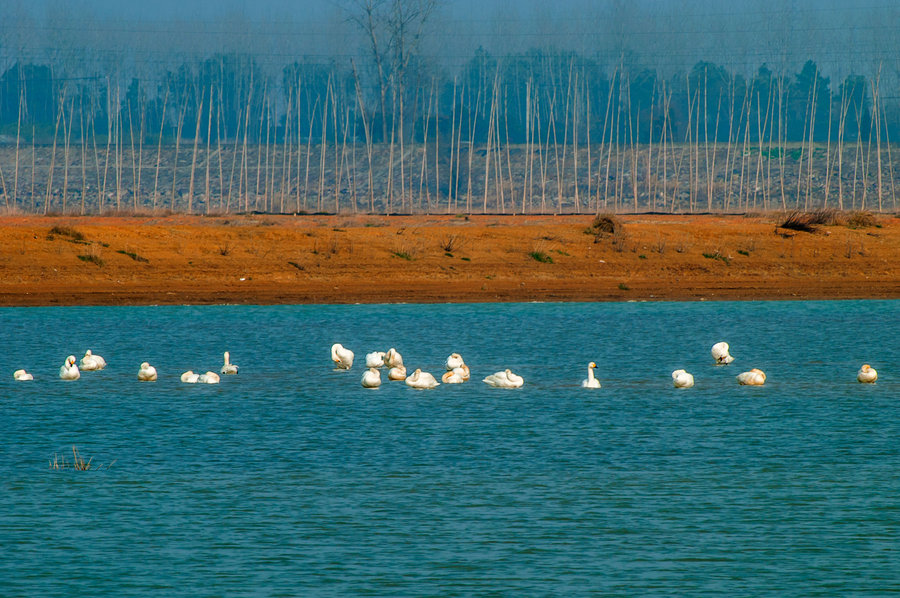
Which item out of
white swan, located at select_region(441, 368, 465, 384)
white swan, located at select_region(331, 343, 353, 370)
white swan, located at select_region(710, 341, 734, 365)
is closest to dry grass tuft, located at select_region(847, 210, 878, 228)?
white swan, located at select_region(710, 341, 734, 365)

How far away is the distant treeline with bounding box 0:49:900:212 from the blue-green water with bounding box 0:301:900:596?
55.8 m

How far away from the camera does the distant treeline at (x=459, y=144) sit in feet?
321

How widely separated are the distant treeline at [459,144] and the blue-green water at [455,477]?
5576cm

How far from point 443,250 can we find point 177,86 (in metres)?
136

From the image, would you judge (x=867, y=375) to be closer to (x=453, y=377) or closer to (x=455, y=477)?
(x=453, y=377)

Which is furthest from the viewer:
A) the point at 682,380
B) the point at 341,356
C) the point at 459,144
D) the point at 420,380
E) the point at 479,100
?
the point at 479,100

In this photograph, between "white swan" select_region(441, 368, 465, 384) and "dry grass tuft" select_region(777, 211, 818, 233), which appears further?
"dry grass tuft" select_region(777, 211, 818, 233)

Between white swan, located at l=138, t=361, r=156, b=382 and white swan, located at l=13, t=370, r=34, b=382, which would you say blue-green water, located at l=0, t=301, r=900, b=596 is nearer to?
white swan, located at l=13, t=370, r=34, b=382

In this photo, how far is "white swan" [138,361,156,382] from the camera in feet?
81.4

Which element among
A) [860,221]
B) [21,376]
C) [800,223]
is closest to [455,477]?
[21,376]

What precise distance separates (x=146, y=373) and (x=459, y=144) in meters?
77.2

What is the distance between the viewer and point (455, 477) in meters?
15.9

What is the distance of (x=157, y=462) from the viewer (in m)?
16.9

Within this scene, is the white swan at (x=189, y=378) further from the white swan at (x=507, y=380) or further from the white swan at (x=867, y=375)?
the white swan at (x=867, y=375)
